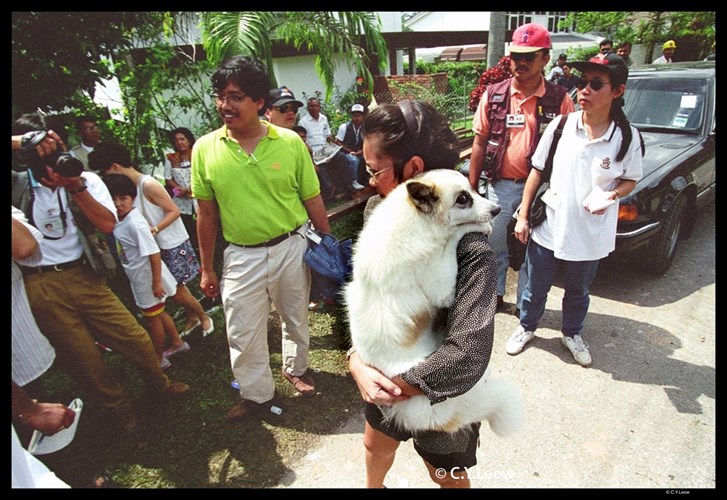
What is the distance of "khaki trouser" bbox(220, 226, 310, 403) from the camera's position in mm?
2252

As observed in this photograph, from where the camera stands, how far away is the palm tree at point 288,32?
2.04 meters

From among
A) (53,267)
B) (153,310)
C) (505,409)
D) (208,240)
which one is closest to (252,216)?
(208,240)

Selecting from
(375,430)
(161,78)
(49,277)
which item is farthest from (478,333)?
(161,78)

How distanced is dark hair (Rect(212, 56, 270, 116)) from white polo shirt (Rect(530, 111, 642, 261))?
1941 mm

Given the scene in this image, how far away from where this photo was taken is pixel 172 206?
1.89 meters

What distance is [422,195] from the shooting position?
1.27m

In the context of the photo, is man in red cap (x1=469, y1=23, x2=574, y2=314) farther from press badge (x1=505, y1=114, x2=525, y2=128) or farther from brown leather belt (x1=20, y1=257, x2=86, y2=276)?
brown leather belt (x1=20, y1=257, x2=86, y2=276)

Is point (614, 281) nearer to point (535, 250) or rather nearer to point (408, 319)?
point (535, 250)

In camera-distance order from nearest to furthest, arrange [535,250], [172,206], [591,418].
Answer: [172,206] < [591,418] < [535,250]

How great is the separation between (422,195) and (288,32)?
147cm

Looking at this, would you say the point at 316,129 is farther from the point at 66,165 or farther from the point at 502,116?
the point at 66,165

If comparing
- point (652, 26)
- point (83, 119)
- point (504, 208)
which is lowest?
point (504, 208)

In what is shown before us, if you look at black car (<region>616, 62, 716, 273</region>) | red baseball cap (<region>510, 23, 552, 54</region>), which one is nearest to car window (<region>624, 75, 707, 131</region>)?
black car (<region>616, 62, 716, 273</region>)

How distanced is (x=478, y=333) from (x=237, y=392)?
1.76m
